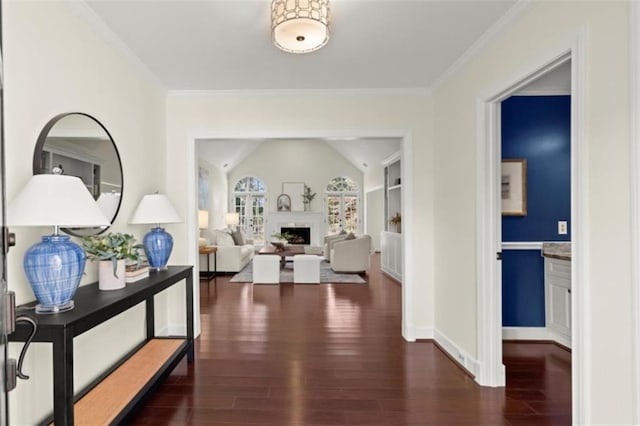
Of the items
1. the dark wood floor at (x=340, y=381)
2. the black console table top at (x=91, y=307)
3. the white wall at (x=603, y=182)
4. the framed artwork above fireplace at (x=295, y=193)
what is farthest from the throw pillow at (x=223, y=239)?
the white wall at (x=603, y=182)

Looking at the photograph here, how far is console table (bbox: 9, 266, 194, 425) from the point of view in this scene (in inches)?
54.4

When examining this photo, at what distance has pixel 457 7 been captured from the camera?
207 cm

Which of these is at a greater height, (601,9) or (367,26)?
(367,26)

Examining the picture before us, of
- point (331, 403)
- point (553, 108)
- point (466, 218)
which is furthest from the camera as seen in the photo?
point (553, 108)

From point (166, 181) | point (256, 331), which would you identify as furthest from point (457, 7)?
point (256, 331)

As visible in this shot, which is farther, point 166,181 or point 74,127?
point 166,181

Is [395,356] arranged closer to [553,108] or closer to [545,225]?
[545,225]

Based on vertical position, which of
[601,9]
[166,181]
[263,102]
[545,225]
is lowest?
[545,225]

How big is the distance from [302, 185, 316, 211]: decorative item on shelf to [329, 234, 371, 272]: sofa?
3.99 metres

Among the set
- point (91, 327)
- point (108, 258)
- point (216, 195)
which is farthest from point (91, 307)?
point (216, 195)

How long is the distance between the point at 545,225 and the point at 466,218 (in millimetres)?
1177

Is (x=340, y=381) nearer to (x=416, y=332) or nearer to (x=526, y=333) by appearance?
(x=416, y=332)

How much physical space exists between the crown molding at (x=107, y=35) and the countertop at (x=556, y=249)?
161 inches

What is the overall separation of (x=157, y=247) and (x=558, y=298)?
12.0 ft
